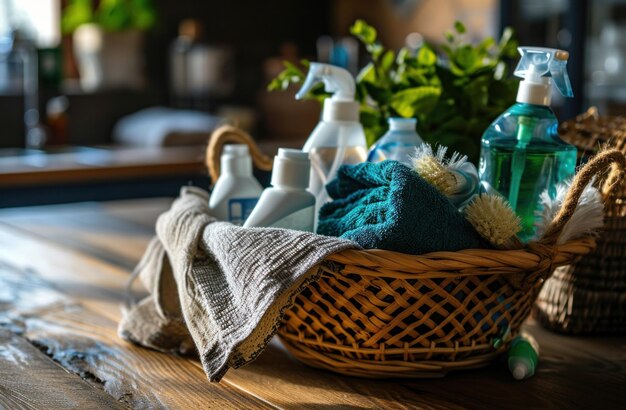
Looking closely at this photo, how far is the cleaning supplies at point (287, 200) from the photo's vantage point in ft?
2.21

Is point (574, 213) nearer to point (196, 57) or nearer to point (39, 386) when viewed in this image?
point (39, 386)

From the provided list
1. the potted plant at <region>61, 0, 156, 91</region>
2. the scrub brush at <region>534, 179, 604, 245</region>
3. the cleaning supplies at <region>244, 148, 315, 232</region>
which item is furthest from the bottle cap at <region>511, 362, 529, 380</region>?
the potted plant at <region>61, 0, 156, 91</region>

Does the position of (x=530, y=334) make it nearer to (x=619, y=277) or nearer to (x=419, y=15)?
(x=619, y=277)

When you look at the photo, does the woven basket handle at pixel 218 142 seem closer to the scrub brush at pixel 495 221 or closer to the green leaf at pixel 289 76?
the green leaf at pixel 289 76

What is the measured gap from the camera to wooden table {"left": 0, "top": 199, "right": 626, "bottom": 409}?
24.8 inches

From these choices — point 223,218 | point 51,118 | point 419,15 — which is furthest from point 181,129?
point 223,218

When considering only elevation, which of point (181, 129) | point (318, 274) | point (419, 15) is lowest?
point (181, 129)

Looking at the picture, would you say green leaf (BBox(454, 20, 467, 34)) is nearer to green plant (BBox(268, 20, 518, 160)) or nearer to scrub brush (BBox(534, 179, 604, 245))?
green plant (BBox(268, 20, 518, 160))

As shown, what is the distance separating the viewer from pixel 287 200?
68cm

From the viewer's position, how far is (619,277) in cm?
80

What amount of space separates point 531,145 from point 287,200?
0.69 feet

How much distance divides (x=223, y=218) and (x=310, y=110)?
390cm

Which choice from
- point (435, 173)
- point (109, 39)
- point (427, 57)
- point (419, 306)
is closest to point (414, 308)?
point (419, 306)

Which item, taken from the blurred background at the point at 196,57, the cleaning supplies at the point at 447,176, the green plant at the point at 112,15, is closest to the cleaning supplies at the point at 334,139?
the cleaning supplies at the point at 447,176
